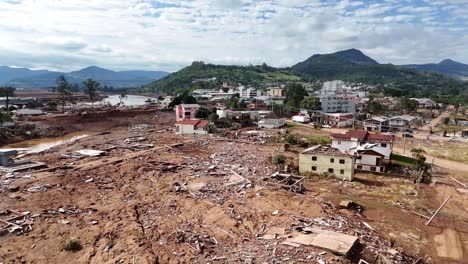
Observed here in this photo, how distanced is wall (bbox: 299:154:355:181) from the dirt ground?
3.07ft

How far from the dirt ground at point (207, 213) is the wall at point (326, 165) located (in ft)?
3.07

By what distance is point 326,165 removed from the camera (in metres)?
28.5

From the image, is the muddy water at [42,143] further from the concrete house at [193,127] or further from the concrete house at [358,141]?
the concrete house at [358,141]

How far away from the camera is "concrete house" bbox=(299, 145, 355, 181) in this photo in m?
27.8

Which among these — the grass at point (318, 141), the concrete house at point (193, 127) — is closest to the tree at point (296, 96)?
the concrete house at point (193, 127)

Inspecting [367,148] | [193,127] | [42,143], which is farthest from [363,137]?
[42,143]

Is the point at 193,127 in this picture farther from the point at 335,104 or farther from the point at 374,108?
the point at 374,108

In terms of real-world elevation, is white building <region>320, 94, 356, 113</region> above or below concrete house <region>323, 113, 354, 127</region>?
above

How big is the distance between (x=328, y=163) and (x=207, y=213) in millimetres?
12305

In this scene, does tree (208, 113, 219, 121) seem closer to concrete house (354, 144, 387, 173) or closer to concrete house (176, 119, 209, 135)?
concrete house (176, 119, 209, 135)

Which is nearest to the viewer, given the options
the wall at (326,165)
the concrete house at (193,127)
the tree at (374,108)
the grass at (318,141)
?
the wall at (326,165)

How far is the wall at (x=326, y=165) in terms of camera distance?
91.0 feet

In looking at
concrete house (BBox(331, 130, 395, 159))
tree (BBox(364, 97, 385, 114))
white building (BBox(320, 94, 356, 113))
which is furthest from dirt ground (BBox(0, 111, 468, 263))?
tree (BBox(364, 97, 385, 114))

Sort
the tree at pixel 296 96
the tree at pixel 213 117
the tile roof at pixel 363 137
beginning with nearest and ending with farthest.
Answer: the tile roof at pixel 363 137 → the tree at pixel 213 117 → the tree at pixel 296 96
